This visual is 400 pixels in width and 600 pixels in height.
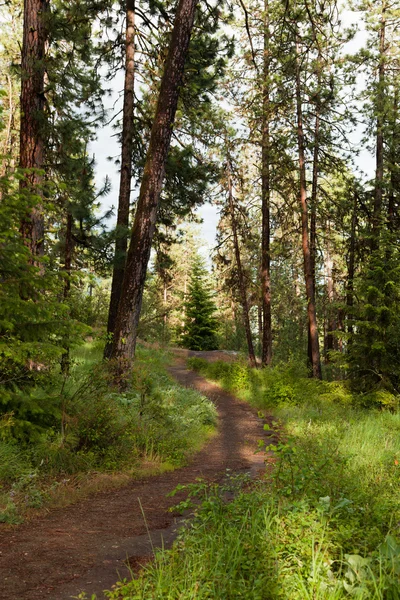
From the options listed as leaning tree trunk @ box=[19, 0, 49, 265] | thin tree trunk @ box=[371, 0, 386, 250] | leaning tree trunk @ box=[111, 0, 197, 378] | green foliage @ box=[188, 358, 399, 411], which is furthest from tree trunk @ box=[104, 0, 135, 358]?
thin tree trunk @ box=[371, 0, 386, 250]

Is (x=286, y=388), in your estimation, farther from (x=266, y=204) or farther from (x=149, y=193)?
(x=149, y=193)

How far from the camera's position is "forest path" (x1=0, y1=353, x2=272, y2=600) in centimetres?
351

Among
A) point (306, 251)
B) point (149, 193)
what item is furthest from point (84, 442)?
point (306, 251)

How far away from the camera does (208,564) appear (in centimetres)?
329

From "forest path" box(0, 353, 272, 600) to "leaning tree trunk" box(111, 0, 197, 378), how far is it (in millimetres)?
3239

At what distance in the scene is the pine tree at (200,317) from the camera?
3125cm

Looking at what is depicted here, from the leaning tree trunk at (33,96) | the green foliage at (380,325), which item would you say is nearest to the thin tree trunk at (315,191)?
the green foliage at (380,325)

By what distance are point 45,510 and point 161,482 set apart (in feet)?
6.54

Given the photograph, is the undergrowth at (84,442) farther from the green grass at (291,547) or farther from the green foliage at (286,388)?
the green foliage at (286,388)

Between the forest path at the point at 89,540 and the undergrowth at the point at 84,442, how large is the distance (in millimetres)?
309

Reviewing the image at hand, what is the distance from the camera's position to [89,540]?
4434mm

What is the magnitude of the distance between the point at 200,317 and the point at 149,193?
22.2 metres

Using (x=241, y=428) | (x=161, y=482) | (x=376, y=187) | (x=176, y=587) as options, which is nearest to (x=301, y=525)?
(x=176, y=587)

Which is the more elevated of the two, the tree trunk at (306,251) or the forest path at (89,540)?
the tree trunk at (306,251)
